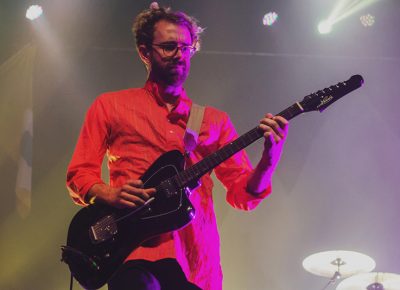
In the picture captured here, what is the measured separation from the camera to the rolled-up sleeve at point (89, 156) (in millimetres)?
2748

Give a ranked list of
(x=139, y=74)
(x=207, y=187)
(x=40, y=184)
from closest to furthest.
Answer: (x=207, y=187), (x=40, y=184), (x=139, y=74)

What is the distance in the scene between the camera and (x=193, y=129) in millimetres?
2984

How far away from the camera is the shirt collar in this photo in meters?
3.06

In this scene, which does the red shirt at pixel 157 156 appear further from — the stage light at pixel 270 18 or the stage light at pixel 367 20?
the stage light at pixel 367 20

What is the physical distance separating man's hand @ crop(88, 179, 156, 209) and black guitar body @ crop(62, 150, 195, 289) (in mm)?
43

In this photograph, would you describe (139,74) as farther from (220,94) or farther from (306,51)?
(306,51)

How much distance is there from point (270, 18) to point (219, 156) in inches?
171

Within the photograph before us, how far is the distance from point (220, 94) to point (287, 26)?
115 centimetres

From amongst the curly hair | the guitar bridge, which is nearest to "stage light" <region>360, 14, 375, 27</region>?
the curly hair

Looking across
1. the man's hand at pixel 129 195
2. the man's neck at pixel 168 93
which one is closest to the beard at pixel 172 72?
the man's neck at pixel 168 93

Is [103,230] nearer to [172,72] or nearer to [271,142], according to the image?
[271,142]

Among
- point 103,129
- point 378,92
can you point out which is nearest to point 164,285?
point 103,129

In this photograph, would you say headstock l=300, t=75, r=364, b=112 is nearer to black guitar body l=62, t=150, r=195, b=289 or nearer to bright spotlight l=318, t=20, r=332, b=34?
black guitar body l=62, t=150, r=195, b=289

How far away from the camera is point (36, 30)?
6.61m
